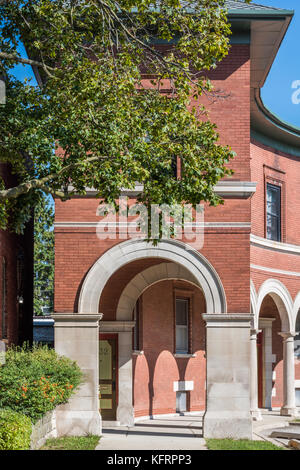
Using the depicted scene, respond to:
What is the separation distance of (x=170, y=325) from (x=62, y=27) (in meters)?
12.9

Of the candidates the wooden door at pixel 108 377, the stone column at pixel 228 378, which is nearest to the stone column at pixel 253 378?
the wooden door at pixel 108 377

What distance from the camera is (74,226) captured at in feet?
62.6

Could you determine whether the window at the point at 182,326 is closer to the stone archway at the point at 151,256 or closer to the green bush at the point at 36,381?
the stone archway at the point at 151,256

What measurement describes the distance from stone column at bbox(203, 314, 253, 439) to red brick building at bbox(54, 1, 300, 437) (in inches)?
0.9

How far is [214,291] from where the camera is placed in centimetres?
1900

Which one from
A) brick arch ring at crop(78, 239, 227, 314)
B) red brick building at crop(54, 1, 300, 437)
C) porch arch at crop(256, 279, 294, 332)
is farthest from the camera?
porch arch at crop(256, 279, 294, 332)

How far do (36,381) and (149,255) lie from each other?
16.1 feet

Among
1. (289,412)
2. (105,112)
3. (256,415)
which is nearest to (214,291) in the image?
(105,112)

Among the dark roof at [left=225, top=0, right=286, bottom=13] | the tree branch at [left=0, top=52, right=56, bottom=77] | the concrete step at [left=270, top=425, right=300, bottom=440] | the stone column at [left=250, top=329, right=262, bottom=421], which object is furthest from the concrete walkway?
the dark roof at [left=225, top=0, right=286, bottom=13]

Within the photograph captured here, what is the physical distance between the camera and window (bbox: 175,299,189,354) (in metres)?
26.8

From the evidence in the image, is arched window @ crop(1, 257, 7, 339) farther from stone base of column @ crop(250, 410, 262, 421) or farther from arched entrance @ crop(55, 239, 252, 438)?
stone base of column @ crop(250, 410, 262, 421)

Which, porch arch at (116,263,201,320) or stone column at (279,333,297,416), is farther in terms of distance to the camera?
stone column at (279,333,297,416)

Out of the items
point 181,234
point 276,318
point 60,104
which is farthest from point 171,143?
point 276,318

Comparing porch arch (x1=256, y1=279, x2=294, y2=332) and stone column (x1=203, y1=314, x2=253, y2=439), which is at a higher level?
porch arch (x1=256, y1=279, x2=294, y2=332)
